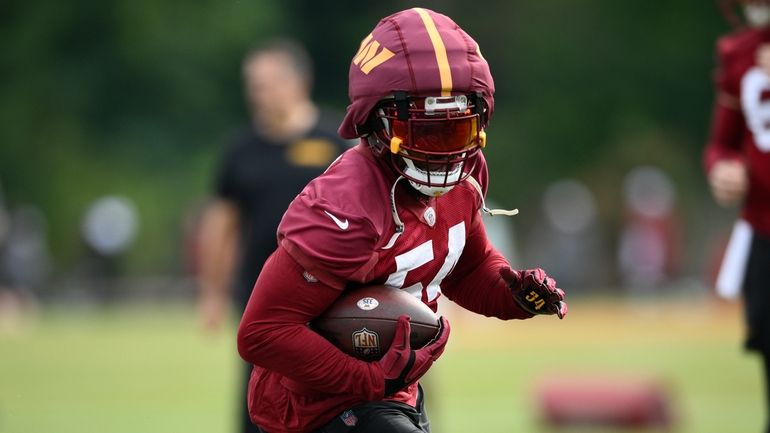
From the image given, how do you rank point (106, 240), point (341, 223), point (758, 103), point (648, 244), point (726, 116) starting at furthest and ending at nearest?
point (106, 240) → point (648, 244) → point (726, 116) → point (758, 103) → point (341, 223)

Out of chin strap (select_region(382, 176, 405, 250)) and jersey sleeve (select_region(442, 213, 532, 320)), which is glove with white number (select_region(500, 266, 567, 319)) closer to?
jersey sleeve (select_region(442, 213, 532, 320))

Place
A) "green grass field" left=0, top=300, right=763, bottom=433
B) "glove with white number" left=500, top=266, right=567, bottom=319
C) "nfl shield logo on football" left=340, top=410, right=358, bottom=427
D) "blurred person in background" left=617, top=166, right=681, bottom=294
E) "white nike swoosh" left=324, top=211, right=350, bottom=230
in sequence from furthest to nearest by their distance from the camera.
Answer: "blurred person in background" left=617, top=166, right=681, bottom=294 → "green grass field" left=0, top=300, right=763, bottom=433 → "glove with white number" left=500, top=266, right=567, bottom=319 → "nfl shield logo on football" left=340, top=410, right=358, bottom=427 → "white nike swoosh" left=324, top=211, right=350, bottom=230

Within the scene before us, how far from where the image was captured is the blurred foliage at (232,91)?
29734 millimetres

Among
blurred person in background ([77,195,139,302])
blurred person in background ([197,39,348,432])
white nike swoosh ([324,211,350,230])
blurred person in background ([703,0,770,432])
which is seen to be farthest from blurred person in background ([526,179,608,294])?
white nike swoosh ([324,211,350,230])

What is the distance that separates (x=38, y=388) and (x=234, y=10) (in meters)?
21.0

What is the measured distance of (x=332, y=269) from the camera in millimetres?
3980

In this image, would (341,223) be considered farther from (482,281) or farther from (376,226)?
(482,281)

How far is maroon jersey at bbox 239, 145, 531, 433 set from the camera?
3979mm

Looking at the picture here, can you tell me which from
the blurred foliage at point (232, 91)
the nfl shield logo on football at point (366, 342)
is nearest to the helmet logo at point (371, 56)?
the nfl shield logo on football at point (366, 342)

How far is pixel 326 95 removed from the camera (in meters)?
32.5

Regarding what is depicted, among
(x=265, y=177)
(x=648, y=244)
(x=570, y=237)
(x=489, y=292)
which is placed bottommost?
(x=570, y=237)

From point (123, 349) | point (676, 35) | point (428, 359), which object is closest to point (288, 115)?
point (428, 359)

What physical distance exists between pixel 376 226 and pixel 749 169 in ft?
8.64

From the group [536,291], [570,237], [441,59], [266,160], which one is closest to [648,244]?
[570,237]
